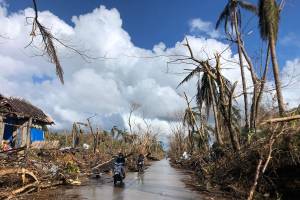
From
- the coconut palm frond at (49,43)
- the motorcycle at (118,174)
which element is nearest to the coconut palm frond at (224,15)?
the motorcycle at (118,174)

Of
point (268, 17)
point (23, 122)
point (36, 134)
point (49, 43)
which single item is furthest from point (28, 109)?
A: point (49, 43)

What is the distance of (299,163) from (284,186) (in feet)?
3.97

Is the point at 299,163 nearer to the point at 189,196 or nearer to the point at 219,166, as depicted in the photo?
the point at 189,196

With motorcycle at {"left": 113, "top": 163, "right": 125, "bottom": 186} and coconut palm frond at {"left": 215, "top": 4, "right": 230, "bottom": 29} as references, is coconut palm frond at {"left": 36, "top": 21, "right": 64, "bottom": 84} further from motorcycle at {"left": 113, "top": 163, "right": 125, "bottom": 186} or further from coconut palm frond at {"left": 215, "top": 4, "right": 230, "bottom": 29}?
coconut palm frond at {"left": 215, "top": 4, "right": 230, "bottom": 29}

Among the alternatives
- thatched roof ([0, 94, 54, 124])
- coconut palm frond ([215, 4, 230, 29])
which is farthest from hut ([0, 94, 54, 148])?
coconut palm frond ([215, 4, 230, 29])

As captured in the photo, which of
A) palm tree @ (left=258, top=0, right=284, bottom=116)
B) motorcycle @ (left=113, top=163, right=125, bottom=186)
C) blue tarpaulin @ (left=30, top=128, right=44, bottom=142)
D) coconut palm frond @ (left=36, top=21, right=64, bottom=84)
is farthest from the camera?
blue tarpaulin @ (left=30, top=128, right=44, bottom=142)

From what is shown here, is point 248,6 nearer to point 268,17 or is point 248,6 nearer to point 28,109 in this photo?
point 268,17

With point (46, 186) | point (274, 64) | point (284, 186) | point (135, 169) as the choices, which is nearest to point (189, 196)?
point (284, 186)

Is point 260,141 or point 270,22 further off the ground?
point 270,22

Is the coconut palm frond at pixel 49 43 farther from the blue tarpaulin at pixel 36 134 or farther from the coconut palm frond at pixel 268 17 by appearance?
the blue tarpaulin at pixel 36 134

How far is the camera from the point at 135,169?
36.6 m

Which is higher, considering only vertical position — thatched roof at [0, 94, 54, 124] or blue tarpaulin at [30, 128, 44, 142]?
thatched roof at [0, 94, 54, 124]

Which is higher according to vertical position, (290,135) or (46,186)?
(290,135)

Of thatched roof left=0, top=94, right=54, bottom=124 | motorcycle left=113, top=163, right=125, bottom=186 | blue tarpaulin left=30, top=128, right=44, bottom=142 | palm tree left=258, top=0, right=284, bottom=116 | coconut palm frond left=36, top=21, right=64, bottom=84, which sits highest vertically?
palm tree left=258, top=0, right=284, bottom=116
